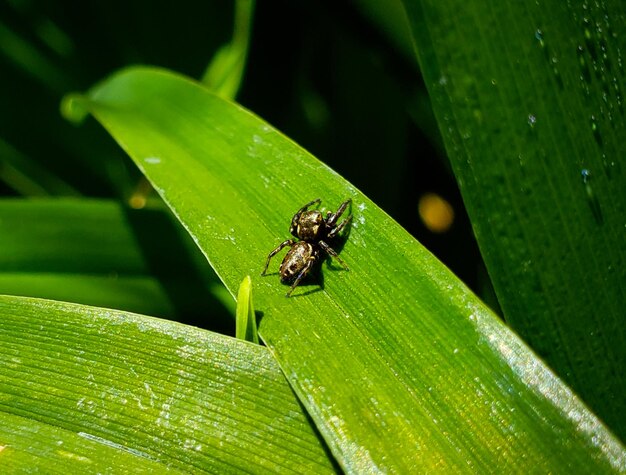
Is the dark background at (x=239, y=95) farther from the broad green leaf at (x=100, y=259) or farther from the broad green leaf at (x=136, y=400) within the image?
the broad green leaf at (x=136, y=400)

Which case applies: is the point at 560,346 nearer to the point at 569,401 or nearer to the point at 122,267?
the point at 569,401

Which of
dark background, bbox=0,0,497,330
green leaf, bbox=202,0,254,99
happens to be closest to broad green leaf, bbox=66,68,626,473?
green leaf, bbox=202,0,254,99

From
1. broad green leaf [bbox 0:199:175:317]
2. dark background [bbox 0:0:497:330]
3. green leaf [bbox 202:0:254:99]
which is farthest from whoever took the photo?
dark background [bbox 0:0:497:330]

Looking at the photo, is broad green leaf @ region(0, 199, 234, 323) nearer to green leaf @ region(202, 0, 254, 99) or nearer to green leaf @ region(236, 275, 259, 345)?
green leaf @ region(236, 275, 259, 345)

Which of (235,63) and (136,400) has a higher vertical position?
(235,63)

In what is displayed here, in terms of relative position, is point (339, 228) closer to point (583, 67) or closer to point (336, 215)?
A: point (336, 215)

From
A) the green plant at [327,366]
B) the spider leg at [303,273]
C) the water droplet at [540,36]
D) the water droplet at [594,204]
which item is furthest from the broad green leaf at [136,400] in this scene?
the water droplet at [540,36]

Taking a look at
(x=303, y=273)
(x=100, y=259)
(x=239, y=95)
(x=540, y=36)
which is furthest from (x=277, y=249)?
(x=239, y=95)

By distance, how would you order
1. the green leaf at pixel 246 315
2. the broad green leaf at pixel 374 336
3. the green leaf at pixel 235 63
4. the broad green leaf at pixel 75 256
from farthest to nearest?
the green leaf at pixel 235 63, the broad green leaf at pixel 75 256, the green leaf at pixel 246 315, the broad green leaf at pixel 374 336
